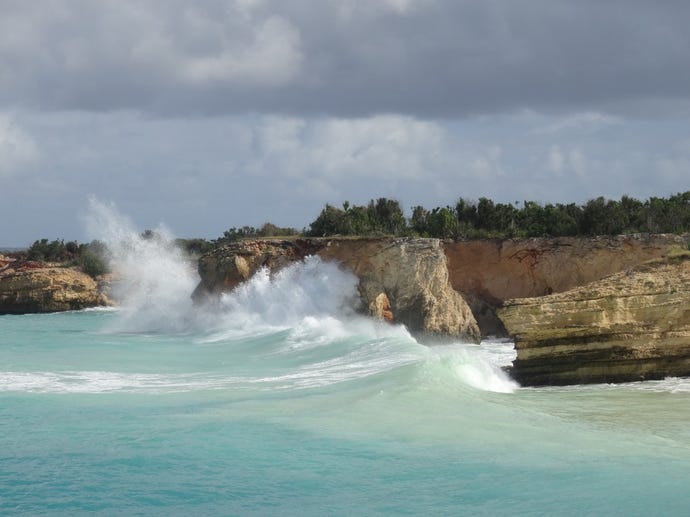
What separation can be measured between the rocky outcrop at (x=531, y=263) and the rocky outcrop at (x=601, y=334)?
40.4 feet

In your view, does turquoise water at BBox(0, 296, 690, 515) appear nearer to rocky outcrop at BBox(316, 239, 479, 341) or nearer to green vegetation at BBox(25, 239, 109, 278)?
rocky outcrop at BBox(316, 239, 479, 341)

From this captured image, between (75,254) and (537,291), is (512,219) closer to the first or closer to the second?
(537,291)

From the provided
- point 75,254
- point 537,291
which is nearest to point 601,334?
point 537,291

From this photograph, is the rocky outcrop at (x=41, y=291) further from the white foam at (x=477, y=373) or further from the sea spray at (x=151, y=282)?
the white foam at (x=477, y=373)

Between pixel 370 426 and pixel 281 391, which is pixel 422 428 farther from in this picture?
pixel 281 391

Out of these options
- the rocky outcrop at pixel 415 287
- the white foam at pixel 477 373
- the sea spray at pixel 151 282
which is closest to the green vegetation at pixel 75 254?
the sea spray at pixel 151 282

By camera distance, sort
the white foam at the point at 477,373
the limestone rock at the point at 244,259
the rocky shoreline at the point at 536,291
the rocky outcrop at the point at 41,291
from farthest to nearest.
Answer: the rocky outcrop at the point at 41,291 < the limestone rock at the point at 244,259 < the rocky shoreline at the point at 536,291 < the white foam at the point at 477,373

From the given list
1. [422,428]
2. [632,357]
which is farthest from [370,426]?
[632,357]

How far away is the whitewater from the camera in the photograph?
977cm

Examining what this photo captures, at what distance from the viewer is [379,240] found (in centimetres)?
3278

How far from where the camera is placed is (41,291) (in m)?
51.0

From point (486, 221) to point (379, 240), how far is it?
7992 millimetres

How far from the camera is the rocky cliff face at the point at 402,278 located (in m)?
30.5

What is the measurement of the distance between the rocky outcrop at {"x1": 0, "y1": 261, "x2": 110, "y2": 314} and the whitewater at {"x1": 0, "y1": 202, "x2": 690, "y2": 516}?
27721 mm
